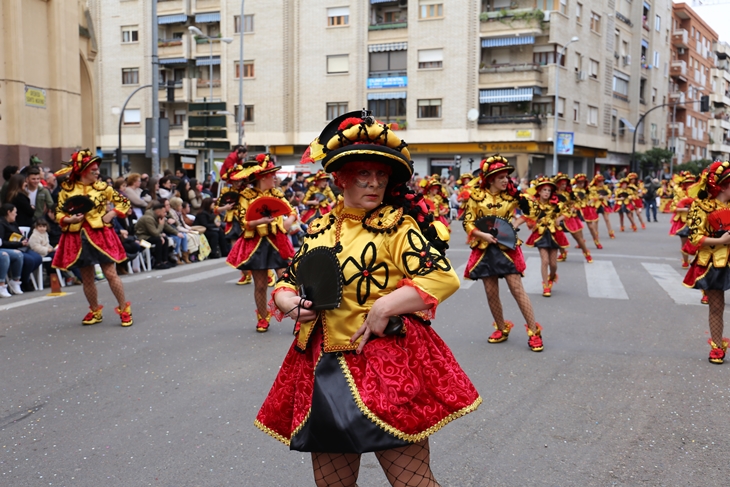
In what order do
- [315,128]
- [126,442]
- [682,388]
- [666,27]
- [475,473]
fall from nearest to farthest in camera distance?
[475,473]
[126,442]
[682,388]
[315,128]
[666,27]

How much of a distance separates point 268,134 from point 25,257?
128 ft

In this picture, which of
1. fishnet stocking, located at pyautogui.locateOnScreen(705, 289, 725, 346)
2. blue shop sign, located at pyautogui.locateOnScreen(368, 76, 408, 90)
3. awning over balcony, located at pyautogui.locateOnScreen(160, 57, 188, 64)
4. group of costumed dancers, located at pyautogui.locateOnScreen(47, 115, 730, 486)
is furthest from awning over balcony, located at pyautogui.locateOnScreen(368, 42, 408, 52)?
group of costumed dancers, located at pyautogui.locateOnScreen(47, 115, 730, 486)

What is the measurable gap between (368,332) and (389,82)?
150 feet

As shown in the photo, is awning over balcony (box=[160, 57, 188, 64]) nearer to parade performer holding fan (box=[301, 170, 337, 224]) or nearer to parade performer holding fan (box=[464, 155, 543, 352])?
parade performer holding fan (box=[301, 170, 337, 224])

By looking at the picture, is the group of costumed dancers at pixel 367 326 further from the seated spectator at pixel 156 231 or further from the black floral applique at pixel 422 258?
the seated spectator at pixel 156 231

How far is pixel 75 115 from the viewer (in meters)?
22.4

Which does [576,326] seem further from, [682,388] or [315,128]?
[315,128]

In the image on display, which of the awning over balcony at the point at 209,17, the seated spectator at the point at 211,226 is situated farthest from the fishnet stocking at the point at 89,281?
the awning over balcony at the point at 209,17

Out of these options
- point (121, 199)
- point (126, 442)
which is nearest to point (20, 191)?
point (121, 199)

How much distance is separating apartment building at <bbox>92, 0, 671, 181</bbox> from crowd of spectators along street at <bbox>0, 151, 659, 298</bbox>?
25.3 m

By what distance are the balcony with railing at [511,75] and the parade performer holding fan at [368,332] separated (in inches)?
1713

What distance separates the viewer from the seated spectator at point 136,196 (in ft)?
49.8

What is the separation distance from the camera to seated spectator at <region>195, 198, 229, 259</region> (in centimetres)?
1698

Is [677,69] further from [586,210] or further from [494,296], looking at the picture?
[494,296]
